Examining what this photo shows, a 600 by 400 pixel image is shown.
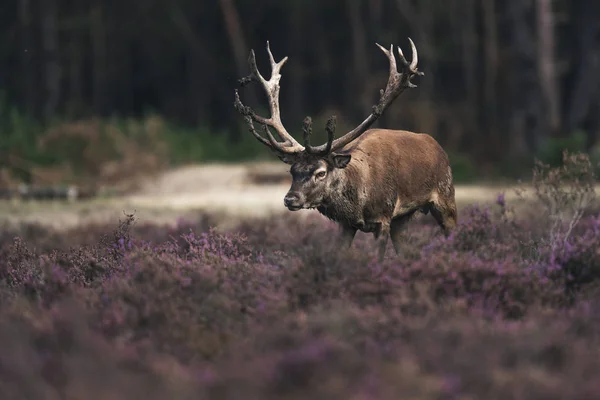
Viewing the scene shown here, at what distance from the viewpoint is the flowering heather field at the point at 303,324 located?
17.1 feet

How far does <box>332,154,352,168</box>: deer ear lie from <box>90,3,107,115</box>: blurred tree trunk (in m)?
42.5

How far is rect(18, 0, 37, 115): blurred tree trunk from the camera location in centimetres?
4172

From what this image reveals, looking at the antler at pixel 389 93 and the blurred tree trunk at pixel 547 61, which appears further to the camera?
the blurred tree trunk at pixel 547 61

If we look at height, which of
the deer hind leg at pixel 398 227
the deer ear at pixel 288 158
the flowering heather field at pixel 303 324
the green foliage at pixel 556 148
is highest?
the deer ear at pixel 288 158

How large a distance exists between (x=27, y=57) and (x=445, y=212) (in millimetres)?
39328

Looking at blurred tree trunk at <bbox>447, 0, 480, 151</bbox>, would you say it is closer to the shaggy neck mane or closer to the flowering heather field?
the shaggy neck mane

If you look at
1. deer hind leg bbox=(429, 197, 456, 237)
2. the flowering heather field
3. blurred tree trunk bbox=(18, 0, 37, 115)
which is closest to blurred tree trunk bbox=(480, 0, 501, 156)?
blurred tree trunk bbox=(18, 0, 37, 115)

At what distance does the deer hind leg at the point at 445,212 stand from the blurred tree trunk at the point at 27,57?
1211 inches

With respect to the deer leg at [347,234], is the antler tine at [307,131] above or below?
above

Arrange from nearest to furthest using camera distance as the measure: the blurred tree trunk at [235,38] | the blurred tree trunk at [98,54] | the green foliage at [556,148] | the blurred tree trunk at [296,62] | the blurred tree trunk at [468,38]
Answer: the green foliage at [556,148] < the blurred tree trunk at [235,38] < the blurred tree trunk at [468,38] < the blurred tree trunk at [296,62] < the blurred tree trunk at [98,54]

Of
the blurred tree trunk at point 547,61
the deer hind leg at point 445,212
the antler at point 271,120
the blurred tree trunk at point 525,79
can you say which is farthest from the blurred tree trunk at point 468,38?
the antler at point 271,120

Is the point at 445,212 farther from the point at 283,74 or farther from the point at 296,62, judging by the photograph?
the point at 283,74

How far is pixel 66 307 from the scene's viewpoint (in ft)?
21.0

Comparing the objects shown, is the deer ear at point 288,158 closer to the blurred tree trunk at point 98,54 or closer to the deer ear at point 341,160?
the deer ear at point 341,160
